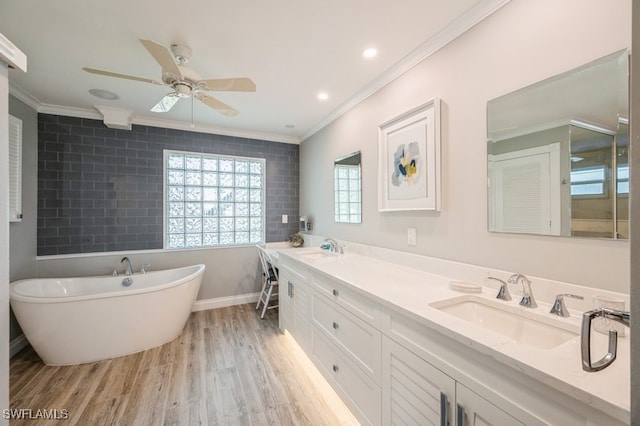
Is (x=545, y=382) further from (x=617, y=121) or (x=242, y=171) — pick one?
(x=242, y=171)

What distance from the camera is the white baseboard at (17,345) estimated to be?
2.49 metres

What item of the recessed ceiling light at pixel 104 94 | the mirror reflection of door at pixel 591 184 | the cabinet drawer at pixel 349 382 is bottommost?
the cabinet drawer at pixel 349 382

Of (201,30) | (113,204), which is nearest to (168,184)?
(113,204)

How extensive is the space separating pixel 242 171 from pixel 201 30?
2.35m

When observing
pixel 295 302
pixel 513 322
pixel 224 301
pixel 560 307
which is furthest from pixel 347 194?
pixel 224 301

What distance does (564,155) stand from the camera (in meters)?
1.19

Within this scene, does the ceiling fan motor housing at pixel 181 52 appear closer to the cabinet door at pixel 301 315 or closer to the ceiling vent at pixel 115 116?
the ceiling vent at pixel 115 116

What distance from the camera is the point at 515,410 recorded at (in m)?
0.81

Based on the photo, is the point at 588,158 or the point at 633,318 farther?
the point at 588,158

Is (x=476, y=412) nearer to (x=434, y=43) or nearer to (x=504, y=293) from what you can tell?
(x=504, y=293)

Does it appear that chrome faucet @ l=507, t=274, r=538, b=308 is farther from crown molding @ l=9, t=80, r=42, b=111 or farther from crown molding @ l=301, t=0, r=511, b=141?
crown molding @ l=9, t=80, r=42, b=111

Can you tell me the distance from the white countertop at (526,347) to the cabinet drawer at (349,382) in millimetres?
525

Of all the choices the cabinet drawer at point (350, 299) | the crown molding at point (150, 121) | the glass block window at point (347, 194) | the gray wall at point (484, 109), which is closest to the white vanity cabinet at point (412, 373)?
the cabinet drawer at point (350, 299)

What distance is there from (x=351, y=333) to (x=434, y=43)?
2001mm
